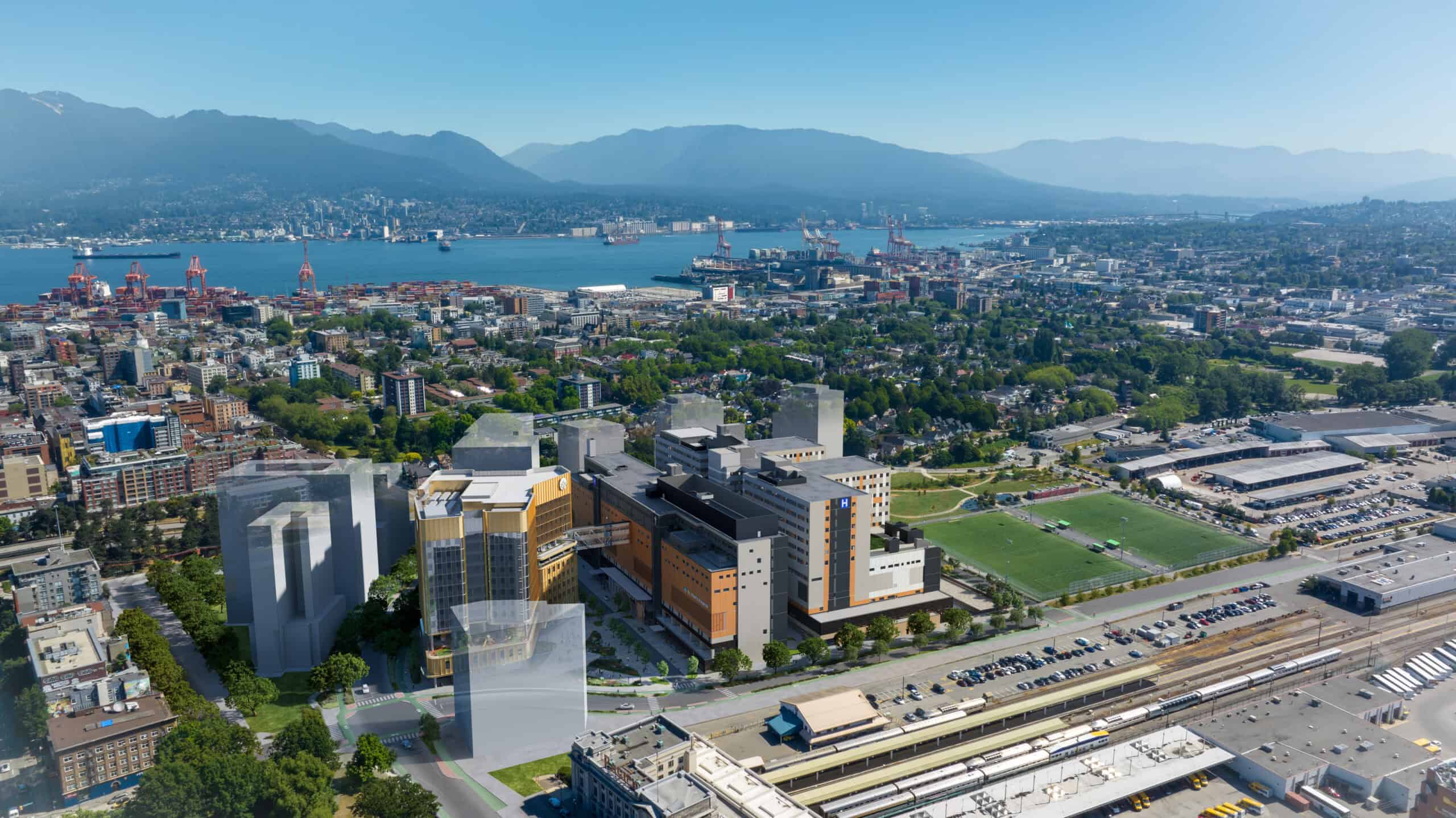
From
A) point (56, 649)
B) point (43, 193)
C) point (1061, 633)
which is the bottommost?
point (1061, 633)

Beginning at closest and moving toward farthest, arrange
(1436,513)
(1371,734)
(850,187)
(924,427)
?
(1371,734) < (1436,513) < (924,427) < (850,187)

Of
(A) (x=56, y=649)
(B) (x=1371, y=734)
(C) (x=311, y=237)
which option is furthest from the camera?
(C) (x=311, y=237)

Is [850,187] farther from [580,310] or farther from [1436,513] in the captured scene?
[1436,513]

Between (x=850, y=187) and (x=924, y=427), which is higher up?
(x=850, y=187)

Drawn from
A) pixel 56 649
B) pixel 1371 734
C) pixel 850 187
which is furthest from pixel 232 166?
pixel 1371 734

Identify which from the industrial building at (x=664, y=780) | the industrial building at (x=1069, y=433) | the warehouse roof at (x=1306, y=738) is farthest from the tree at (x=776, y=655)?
the industrial building at (x=1069, y=433)

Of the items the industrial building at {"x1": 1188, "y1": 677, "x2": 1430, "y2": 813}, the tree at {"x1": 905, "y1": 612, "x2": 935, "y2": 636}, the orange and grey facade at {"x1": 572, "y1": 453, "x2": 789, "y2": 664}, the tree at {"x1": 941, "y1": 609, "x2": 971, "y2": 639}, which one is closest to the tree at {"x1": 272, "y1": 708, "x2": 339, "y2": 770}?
the orange and grey facade at {"x1": 572, "y1": 453, "x2": 789, "y2": 664}

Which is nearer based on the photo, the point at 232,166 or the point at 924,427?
the point at 924,427

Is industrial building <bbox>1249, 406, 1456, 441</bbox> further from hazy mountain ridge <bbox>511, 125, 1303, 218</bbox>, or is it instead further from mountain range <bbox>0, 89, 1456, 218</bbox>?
hazy mountain ridge <bbox>511, 125, 1303, 218</bbox>
